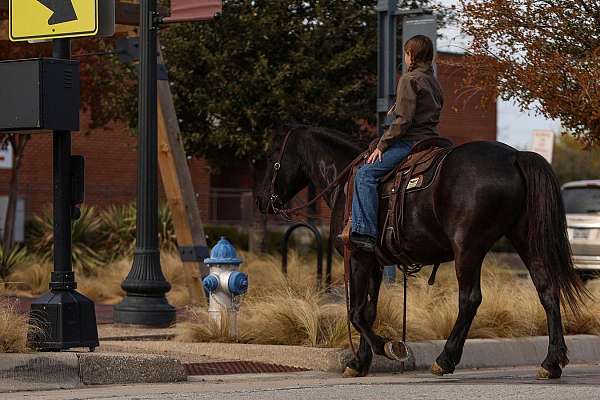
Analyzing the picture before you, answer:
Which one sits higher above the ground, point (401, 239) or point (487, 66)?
point (487, 66)

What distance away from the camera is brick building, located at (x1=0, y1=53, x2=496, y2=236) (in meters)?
36.2

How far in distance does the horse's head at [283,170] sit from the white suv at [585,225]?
39.0ft

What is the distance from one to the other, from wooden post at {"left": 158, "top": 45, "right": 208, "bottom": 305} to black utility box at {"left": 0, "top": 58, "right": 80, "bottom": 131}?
19.7 ft

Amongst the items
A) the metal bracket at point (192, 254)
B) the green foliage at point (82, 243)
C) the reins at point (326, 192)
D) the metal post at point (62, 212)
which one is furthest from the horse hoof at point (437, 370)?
the green foliage at point (82, 243)

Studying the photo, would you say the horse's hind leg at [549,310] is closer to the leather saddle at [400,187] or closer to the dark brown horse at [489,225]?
the dark brown horse at [489,225]

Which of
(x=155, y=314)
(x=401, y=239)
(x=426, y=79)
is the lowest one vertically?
(x=155, y=314)

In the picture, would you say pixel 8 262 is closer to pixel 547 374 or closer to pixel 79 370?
pixel 79 370

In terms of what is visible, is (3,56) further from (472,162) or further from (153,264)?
(472,162)

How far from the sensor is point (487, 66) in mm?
16812

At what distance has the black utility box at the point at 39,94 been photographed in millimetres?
10492

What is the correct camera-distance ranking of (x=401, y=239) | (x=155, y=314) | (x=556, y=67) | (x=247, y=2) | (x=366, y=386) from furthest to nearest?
(x=247, y=2), (x=556, y=67), (x=155, y=314), (x=401, y=239), (x=366, y=386)

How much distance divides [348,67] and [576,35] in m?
7.49

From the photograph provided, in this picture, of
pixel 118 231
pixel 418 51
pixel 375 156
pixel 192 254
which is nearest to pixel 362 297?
pixel 375 156

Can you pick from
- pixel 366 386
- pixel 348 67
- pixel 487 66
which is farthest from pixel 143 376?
pixel 348 67
